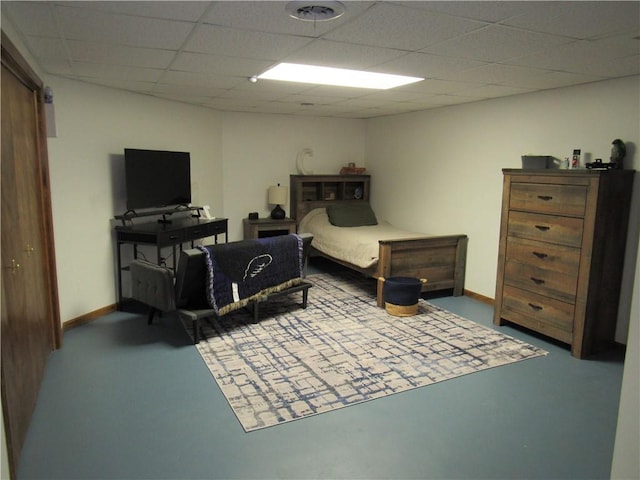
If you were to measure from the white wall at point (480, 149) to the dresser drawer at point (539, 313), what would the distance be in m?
0.50

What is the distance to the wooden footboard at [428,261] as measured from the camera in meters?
4.70

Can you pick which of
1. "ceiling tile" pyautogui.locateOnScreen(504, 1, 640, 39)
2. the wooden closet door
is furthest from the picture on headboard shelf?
"ceiling tile" pyautogui.locateOnScreen(504, 1, 640, 39)

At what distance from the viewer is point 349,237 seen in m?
5.42

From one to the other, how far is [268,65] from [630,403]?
118 inches

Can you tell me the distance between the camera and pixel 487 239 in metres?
4.86

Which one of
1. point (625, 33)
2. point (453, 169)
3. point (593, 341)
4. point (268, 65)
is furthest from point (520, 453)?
point (453, 169)

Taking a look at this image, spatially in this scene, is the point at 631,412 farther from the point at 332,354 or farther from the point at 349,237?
the point at 349,237

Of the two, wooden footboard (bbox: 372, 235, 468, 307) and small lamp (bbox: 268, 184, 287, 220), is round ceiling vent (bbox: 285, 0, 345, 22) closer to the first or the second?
wooden footboard (bbox: 372, 235, 468, 307)

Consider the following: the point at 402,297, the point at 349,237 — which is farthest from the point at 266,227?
the point at 402,297

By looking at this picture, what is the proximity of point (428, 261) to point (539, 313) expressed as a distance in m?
1.39

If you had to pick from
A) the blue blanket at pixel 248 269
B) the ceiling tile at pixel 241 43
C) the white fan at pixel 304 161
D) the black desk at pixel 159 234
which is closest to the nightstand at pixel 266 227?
the white fan at pixel 304 161

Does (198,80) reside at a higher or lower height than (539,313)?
higher

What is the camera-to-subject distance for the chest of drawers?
3371 millimetres

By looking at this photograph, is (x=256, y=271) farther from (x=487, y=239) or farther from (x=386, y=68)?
(x=487, y=239)
